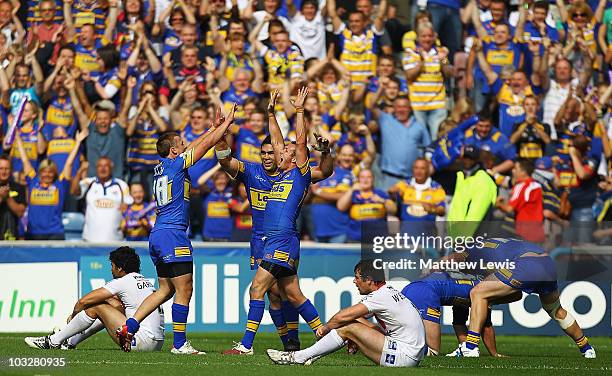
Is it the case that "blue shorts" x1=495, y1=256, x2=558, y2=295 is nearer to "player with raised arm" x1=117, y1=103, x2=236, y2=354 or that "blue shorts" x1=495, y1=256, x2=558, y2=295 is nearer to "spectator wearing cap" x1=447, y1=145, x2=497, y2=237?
"spectator wearing cap" x1=447, y1=145, x2=497, y2=237

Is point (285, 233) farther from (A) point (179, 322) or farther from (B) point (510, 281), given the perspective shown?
(B) point (510, 281)

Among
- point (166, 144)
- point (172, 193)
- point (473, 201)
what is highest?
point (166, 144)

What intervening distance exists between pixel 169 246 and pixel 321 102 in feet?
26.5

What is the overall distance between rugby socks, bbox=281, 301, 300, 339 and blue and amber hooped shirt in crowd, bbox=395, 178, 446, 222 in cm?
536

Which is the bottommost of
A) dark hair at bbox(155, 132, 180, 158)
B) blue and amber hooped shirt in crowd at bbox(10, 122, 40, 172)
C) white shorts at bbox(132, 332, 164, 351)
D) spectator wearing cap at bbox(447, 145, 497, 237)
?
white shorts at bbox(132, 332, 164, 351)

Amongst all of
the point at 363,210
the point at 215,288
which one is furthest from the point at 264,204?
the point at 363,210

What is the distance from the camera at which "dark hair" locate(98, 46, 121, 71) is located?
22.8 m

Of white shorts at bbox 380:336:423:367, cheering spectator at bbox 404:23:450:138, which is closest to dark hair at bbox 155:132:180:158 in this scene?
white shorts at bbox 380:336:423:367

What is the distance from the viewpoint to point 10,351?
50.0ft

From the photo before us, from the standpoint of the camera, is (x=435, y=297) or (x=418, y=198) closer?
(x=435, y=297)

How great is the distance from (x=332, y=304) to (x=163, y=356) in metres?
5.56

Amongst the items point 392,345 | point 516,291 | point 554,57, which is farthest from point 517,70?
point 392,345

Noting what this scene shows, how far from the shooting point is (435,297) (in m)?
15.5

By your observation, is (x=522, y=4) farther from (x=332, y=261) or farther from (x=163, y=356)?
(x=163, y=356)
